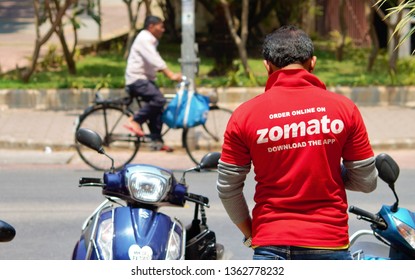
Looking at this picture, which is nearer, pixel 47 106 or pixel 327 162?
pixel 327 162

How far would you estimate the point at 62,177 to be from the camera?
38.1 feet

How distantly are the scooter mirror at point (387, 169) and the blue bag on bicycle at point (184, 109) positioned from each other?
738 centimetres

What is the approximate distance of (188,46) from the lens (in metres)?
13.9

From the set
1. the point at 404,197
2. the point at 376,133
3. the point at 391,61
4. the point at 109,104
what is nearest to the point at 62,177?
the point at 109,104

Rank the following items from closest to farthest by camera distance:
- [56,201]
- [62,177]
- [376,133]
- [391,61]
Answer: [56,201] → [62,177] → [376,133] → [391,61]

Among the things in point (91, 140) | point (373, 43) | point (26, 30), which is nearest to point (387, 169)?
point (91, 140)

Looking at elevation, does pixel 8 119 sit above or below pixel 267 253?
below

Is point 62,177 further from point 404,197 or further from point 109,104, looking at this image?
point 404,197

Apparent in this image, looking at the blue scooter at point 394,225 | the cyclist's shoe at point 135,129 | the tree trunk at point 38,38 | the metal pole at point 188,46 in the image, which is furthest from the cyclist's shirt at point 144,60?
the blue scooter at point 394,225

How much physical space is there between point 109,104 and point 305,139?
27.1 feet

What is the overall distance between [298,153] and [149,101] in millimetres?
8200

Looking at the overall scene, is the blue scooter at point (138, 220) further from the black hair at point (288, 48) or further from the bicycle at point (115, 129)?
the bicycle at point (115, 129)

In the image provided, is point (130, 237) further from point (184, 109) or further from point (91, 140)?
point (184, 109)

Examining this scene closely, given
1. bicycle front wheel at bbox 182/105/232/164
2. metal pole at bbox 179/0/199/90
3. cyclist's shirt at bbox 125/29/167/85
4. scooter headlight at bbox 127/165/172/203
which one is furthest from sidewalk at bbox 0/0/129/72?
scooter headlight at bbox 127/165/172/203
